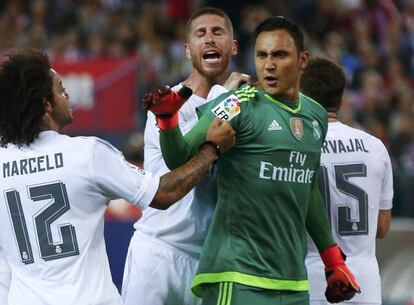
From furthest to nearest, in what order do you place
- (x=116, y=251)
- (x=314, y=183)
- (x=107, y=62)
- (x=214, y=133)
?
1. (x=107, y=62)
2. (x=116, y=251)
3. (x=314, y=183)
4. (x=214, y=133)

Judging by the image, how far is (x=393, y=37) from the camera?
16.2 meters

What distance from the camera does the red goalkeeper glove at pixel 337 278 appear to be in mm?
6336

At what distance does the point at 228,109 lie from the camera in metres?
5.87

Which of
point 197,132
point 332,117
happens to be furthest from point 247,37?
point 197,132

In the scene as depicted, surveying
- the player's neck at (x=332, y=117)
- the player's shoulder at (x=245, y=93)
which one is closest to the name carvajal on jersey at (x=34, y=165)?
the player's shoulder at (x=245, y=93)

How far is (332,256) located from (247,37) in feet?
33.7

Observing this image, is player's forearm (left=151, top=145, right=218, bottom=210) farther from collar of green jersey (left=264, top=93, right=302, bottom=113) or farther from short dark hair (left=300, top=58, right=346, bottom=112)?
short dark hair (left=300, top=58, right=346, bottom=112)

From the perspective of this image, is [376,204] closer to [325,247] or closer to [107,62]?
[325,247]

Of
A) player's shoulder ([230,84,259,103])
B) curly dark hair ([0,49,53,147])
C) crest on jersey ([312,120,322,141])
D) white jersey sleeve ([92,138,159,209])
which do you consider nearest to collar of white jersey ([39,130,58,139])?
curly dark hair ([0,49,53,147])

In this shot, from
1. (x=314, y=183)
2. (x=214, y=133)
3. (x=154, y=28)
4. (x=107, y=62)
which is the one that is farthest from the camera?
(x=154, y=28)

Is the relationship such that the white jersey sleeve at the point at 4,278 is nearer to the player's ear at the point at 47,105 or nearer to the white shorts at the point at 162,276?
the player's ear at the point at 47,105

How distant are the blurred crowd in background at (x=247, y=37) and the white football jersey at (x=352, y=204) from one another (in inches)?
281

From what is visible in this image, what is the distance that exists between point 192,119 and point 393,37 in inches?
393

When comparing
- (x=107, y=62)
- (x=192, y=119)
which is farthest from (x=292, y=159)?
(x=107, y=62)
